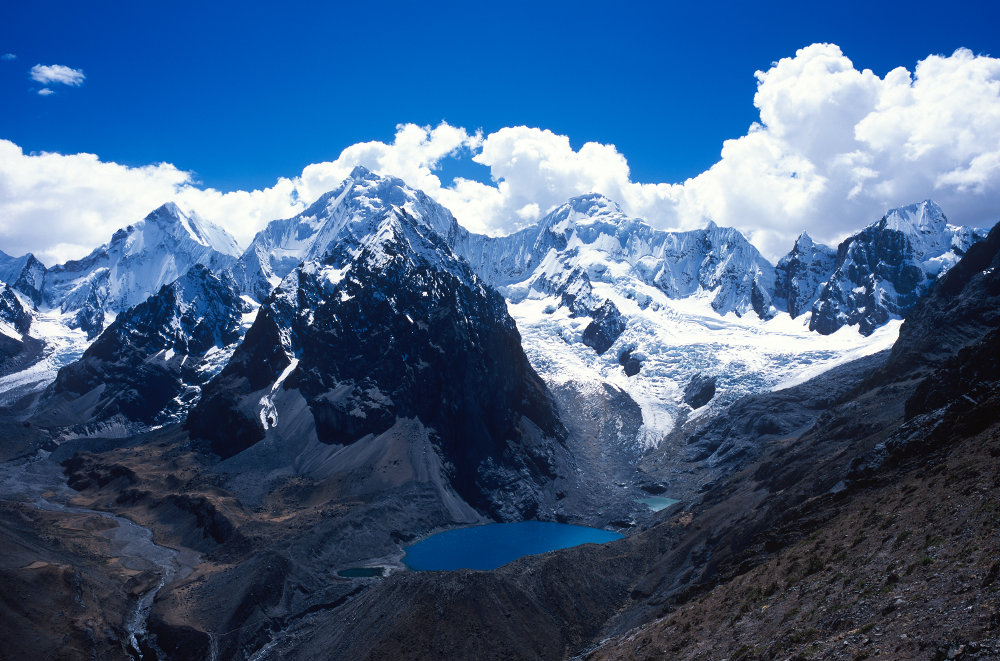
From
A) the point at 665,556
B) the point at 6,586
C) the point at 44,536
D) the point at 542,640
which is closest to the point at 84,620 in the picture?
the point at 6,586

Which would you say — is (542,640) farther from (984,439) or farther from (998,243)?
(998,243)

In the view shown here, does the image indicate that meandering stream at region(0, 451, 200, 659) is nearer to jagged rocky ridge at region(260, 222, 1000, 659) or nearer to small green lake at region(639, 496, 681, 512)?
jagged rocky ridge at region(260, 222, 1000, 659)

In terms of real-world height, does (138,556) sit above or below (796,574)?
above

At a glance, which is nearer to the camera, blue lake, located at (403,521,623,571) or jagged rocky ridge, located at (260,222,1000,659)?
jagged rocky ridge, located at (260,222,1000,659)

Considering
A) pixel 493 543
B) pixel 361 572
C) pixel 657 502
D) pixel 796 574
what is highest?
pixel 361 572

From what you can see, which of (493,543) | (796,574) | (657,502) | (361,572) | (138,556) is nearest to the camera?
(796,574)

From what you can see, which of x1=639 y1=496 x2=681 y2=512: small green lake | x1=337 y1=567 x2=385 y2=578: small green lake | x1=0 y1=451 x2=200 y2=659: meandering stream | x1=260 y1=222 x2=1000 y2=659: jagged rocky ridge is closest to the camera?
x1=260 y1=222 x2=1000 y2=659: jagged rocky ridge

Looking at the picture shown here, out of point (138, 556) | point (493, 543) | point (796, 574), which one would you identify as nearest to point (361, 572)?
point (493, 543)

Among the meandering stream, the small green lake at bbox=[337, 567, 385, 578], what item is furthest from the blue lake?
the meandering stream

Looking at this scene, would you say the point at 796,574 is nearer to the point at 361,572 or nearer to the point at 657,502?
the point at 361,572
